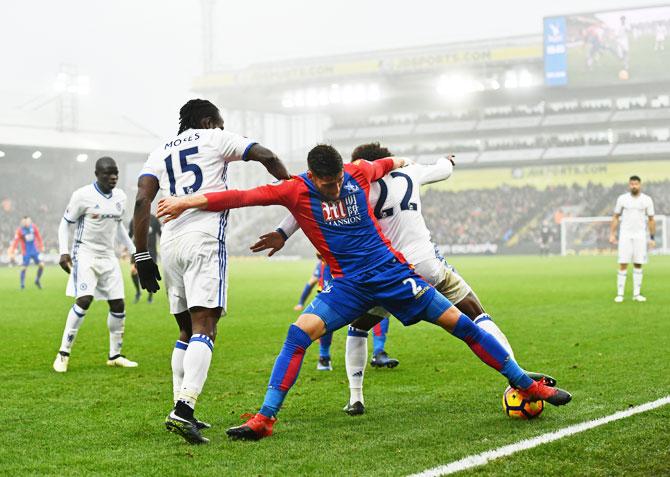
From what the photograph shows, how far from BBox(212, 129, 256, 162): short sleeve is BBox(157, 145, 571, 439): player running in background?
17.5 inches

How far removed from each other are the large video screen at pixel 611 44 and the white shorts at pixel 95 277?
166ft

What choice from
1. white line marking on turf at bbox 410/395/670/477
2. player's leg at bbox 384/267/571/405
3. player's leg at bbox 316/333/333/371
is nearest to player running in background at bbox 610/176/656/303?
player's leg at bbox 316/333/333/371

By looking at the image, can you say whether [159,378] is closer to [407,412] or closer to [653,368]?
[407,412]

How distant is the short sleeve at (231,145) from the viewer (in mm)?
6102

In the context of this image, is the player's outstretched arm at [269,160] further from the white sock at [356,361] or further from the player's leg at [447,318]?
the white sock at [356,361]

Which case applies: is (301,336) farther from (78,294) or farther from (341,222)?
(78,294)

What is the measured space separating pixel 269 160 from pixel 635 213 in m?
12.3

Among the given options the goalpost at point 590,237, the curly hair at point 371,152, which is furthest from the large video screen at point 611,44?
the curly hair at point 371,152

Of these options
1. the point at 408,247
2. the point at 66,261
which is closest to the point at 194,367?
the point at 408,247

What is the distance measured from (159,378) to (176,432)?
10.9 ft

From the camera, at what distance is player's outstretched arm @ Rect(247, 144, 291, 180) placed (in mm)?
5914

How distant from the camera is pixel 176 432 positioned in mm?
5613

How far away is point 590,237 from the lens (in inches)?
2012

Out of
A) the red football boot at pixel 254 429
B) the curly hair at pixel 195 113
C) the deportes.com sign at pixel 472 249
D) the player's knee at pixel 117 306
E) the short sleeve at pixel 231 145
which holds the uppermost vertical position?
the curly hair at pixel 195 113
